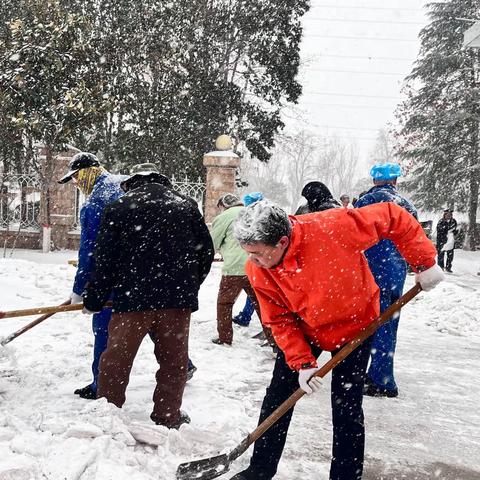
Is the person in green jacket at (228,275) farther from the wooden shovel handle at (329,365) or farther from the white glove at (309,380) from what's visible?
the white glove at (309,380)

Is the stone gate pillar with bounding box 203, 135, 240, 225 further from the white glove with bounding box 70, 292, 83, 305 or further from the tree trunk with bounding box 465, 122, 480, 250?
the tree trunk with bounding box 465, 122, 480, 250

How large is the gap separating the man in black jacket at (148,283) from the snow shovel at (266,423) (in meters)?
0.57

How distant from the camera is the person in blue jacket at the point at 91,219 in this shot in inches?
141

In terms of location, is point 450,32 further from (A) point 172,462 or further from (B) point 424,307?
(A) point 172,462

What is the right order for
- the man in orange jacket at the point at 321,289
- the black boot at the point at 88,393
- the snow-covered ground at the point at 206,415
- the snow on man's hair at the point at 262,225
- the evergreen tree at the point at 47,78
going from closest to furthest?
the snow on man's hair at the point at 262,225 → the man in orange jacket at the point at 321,289 → the snow-covered ground at the point at 206,415 → the black boot at the point at 88,393 → the evergreen tree at the point at 47,78

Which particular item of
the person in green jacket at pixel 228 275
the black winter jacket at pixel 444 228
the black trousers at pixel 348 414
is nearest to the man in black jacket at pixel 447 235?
the black winter jacket at pixel 444 228

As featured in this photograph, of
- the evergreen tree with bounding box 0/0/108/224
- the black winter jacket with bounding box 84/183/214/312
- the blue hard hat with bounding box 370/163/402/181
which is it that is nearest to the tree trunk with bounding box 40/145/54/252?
the evergreen tree with bounding box 0/0/108/224

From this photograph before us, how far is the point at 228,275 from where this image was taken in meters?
5.56

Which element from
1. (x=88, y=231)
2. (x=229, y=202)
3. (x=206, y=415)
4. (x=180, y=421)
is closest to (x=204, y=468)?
(x=180, y=421)

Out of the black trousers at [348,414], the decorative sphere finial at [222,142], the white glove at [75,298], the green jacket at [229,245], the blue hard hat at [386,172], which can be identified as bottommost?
the black trousers at [348,414]

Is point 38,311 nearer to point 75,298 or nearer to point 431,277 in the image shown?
point 75,298

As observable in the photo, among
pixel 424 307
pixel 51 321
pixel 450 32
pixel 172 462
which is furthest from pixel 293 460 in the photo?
pixel 450 32

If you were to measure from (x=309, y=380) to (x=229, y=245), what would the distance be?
322 centimetres

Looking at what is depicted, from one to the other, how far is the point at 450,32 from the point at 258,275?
23.9 metres
